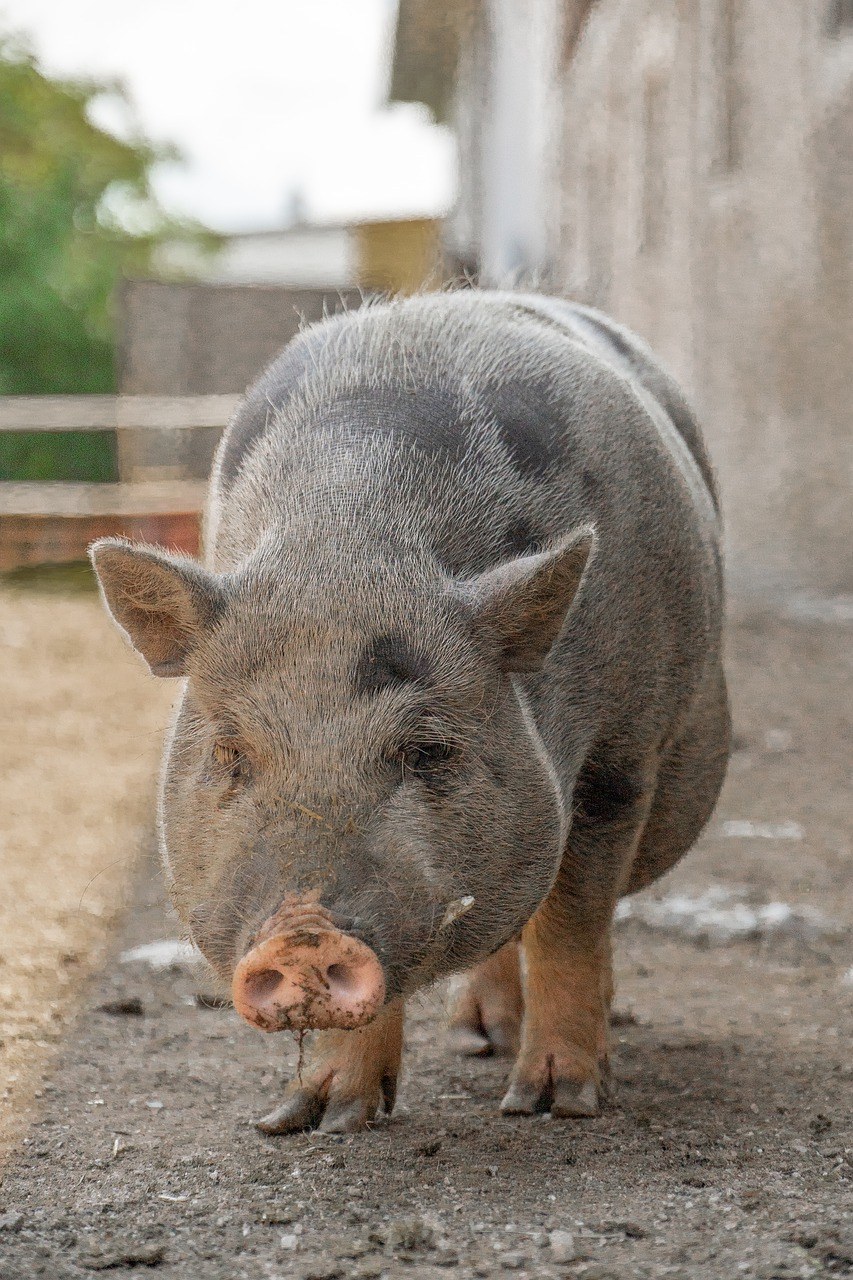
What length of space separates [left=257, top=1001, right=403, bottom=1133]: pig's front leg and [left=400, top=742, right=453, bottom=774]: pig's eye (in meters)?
0.80

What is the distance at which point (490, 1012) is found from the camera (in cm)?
443

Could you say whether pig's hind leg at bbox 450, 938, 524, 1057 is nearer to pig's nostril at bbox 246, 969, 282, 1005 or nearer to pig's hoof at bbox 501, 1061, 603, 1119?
pig's hoof at bbox 501, 1061, 603, 1119

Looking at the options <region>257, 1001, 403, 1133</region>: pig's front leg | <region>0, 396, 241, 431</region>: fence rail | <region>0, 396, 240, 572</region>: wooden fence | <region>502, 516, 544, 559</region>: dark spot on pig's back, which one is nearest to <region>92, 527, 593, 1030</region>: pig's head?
<region>502, 516, 544, 559</region>: dark spot on pig's back

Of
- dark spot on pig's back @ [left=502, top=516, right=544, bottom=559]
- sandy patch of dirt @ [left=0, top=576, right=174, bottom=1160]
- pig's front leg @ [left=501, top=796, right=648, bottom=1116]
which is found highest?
dark spot on pig's back @ [left=502, top=516, right=544, bottom=559]

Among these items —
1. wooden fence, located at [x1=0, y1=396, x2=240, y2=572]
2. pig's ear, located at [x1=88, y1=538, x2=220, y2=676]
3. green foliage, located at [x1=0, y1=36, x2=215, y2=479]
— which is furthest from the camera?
green foliage, located at [x1=0, y1=36, x2=215, y2=479]

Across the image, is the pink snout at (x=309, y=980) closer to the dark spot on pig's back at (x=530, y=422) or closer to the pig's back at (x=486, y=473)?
the pig's back at (x=486, y=473)

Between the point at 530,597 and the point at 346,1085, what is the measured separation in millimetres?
1239

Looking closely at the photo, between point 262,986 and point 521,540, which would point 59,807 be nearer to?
point 521,540

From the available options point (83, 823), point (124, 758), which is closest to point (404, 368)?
point (83, 823)

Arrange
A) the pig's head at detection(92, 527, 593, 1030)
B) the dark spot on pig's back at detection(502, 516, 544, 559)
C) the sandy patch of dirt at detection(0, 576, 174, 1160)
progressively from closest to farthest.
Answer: the pig's head at detection(92, 527, 593, 1030) → the dark spot on pig's back at detection(502, 516, 544, 559) → the sandy patch of dirt at detection(0, 576, 174, 1160)

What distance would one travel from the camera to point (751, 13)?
1130 centimetres

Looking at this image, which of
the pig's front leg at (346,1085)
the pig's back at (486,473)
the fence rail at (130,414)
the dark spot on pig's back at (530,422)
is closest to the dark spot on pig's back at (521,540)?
the pig's back at (486,473)

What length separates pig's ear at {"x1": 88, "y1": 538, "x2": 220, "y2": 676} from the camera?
3045 mm

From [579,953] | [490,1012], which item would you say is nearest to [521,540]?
[579,953]
